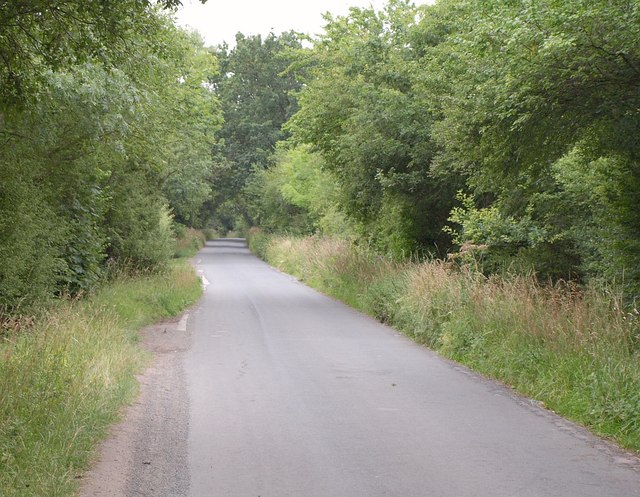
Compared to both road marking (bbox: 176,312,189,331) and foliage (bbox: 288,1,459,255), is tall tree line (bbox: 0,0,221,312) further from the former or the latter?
foliage (bbox: 288,1,459,255)

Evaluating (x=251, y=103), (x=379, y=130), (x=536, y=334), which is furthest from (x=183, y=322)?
(x=251, y=103)

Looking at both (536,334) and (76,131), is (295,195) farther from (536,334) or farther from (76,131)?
(536,334)

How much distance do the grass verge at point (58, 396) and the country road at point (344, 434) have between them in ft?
1.10

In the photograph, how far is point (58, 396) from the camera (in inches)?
303

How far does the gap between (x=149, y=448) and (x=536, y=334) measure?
605cm

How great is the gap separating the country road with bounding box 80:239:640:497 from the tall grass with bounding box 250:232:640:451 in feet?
1.19

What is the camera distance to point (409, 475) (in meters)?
6.37

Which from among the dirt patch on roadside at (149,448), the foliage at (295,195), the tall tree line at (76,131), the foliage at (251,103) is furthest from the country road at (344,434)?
the foliage at (251,103)

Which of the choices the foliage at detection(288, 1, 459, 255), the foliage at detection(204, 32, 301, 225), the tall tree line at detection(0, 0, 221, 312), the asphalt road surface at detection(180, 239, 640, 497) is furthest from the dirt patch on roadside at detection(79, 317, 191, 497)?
the foliage at detection(204, 32, 301, 225)

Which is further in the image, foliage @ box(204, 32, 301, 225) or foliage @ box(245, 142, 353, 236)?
foliage @ box(204, 32, 301, 225)

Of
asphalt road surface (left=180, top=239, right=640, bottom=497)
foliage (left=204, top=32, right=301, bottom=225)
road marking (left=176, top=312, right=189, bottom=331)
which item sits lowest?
road marking (left=176, top=312, right=189, bottom=331)

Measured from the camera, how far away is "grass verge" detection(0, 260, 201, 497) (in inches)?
232

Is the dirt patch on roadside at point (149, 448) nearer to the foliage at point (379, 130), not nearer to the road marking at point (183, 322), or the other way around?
the road marking at point (183, 322)

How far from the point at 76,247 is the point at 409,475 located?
526 inches
